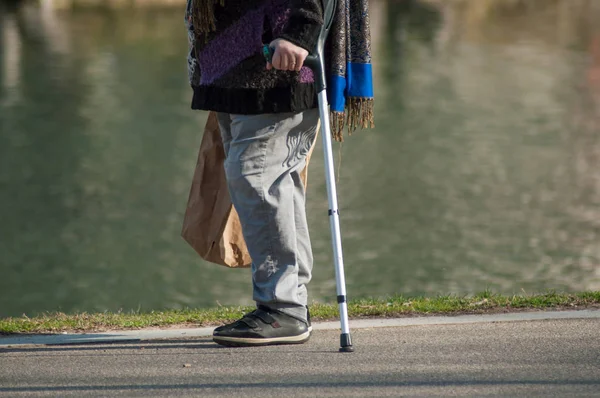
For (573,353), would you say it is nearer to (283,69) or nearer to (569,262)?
(283,69)

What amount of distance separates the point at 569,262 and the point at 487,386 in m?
9.82

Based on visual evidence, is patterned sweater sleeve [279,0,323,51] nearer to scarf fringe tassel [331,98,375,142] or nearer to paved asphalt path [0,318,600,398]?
scarf fringe tassel [331,98,375,142]

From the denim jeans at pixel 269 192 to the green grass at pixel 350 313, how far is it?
0.69 meters

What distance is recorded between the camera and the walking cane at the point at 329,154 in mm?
4398

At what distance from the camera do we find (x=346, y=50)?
4625 millimetres

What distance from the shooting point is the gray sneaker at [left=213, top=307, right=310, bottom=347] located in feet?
14.9

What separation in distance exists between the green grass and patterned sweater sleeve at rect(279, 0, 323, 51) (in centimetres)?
145

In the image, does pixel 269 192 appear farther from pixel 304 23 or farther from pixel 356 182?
pixel 356 182

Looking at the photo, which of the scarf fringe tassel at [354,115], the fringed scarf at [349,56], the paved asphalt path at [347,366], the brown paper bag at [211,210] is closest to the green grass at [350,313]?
the paved asphalt path at [347,366]

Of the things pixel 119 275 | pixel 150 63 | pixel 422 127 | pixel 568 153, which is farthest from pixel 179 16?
pixel 119 275

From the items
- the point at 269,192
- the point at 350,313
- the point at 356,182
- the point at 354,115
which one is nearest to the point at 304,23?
the point at 354,115

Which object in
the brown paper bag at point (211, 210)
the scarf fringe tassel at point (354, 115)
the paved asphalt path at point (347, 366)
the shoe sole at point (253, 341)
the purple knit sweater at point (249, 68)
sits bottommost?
the paved asphalt path at point (347, 366)

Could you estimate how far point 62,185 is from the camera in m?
17.6

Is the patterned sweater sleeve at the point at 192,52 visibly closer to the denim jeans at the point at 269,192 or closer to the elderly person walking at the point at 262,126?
the elderly person walking at the point at 262,126
